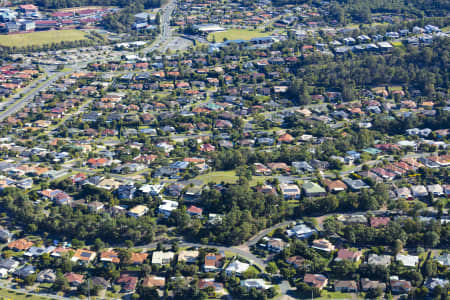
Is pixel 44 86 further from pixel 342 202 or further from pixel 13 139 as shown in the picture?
pixel 342 202

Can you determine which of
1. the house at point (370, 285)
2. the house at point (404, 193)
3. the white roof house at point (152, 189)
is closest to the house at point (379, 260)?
the house at point (370, 285)

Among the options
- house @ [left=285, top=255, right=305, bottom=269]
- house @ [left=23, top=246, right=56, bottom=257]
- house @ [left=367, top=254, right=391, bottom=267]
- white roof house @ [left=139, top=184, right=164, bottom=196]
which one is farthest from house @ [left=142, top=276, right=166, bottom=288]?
house @ [left=367, top=254, right=391, bottom=267]

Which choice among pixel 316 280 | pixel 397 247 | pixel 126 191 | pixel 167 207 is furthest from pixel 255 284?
pixel 126 191

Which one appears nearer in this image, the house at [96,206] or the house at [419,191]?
the house at [96,206]

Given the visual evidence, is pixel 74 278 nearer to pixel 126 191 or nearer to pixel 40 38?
pixel 126 191

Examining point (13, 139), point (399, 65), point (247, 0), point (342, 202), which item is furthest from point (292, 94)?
point (247, 0)

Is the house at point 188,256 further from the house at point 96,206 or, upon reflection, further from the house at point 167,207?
the house at point 96,206
